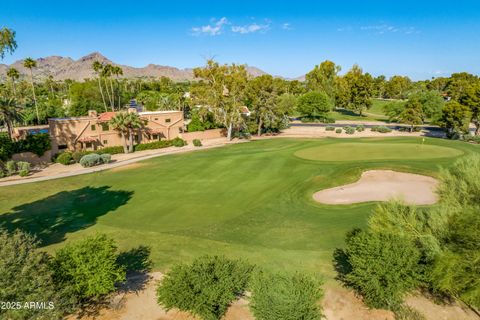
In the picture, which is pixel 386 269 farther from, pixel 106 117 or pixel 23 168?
pixel 106 117

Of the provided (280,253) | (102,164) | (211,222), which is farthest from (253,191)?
(102,164)

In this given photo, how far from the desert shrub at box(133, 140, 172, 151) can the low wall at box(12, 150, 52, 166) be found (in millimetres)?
13981

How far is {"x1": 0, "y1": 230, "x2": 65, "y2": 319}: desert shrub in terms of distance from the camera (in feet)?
34.8

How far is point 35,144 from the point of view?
47.3 meters

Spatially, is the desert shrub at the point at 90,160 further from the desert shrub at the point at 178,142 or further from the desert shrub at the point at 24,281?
the desert shrub at the point at 24,281

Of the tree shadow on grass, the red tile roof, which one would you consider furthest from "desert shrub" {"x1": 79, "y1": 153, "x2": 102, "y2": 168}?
the tree shadow on grass

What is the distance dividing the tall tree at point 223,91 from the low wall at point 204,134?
4756 millimetres

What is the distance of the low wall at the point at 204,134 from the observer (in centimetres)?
6600

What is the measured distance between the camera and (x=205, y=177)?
35.9 m

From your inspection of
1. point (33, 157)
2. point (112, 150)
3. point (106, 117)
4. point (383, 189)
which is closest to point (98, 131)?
point (106, 117)

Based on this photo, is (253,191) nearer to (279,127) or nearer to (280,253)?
(280,253)

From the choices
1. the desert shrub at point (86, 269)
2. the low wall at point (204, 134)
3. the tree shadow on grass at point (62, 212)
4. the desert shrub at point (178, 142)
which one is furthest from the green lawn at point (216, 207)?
the low wall at point (204, 134)

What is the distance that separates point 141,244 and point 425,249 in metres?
16.4

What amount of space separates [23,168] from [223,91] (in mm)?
39939
